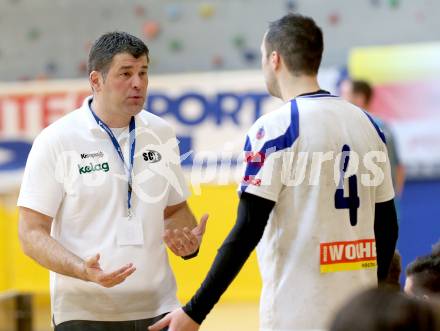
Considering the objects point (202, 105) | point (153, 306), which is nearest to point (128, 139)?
point (153, 306)

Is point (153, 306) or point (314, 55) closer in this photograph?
point (314, 55)

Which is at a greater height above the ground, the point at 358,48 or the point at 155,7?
the point at 155,7

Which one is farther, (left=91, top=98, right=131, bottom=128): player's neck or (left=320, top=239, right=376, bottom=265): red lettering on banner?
(left=91, top=98, right=131, bottom=128): player's neck

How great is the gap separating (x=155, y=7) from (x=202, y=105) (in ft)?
5.21

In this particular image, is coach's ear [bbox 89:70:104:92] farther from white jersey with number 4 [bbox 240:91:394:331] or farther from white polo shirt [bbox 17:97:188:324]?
white jersey with number 4 [bbox 240:91:394:331]

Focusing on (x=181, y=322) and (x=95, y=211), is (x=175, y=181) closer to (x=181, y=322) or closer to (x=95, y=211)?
(x=95, y=211)

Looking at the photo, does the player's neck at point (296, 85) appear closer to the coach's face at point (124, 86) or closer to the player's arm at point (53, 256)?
the coach's face at point (124, 86)

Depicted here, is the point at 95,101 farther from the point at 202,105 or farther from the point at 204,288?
the point at 202,105

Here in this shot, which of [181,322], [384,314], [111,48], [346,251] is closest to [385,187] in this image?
[346,251]

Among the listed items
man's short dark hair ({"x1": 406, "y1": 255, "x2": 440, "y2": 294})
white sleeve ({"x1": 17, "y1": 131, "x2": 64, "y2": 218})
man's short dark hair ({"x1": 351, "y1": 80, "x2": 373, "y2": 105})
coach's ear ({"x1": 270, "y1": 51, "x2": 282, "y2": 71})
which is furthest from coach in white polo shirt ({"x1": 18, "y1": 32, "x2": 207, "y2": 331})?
man's short dark hair ({"x1": 351, "y1": 80, "x2": 373, "y2": 105})

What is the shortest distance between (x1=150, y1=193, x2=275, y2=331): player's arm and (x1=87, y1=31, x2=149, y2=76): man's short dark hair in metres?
0.94

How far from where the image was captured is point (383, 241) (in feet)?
11.3

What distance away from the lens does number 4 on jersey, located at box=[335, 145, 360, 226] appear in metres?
3.20

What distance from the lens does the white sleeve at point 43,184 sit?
3545mm
